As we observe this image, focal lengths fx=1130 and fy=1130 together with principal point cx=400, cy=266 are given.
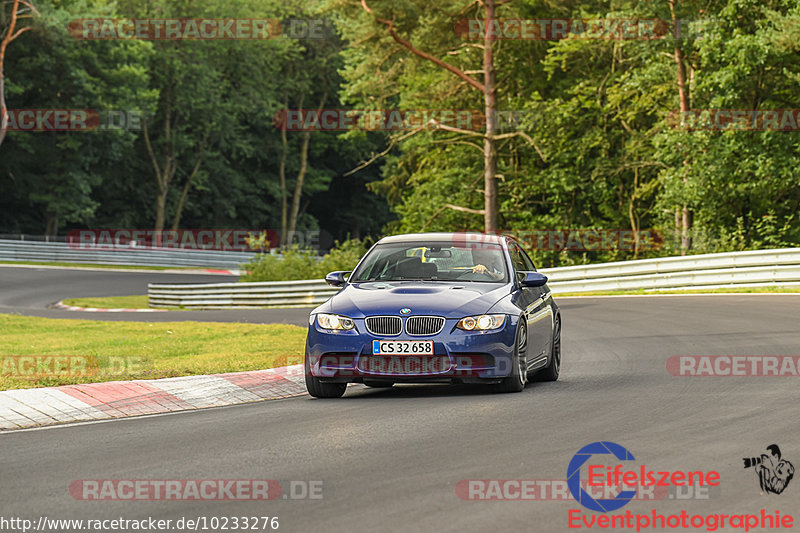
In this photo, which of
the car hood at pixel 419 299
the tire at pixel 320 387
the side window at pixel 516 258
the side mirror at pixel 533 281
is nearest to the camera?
the car hood at pixel 419 299

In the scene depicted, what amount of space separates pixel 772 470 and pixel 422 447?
7.83 ft

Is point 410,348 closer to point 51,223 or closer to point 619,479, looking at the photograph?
point 619,479

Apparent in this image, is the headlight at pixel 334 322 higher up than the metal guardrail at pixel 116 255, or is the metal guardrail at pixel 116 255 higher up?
the headlight at pixel 334 322

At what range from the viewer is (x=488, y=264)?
12.1 metres

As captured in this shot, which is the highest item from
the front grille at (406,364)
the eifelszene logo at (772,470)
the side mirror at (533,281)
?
the side mirror at (533,281)

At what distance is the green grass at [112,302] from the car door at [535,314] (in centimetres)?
2531

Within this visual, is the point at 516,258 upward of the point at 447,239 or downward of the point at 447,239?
downward

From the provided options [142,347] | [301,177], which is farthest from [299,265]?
[301,177]

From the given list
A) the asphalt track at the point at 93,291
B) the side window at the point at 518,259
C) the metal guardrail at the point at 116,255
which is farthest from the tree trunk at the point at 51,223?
the side window at the point at 518,259

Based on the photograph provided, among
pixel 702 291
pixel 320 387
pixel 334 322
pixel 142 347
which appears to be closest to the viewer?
pixel 334 322

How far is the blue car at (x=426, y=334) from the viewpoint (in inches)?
416

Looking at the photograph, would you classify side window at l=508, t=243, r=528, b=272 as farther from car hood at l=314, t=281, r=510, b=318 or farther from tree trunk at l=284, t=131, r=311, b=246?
tree trunk at l=284, t=131, r=311, b=246

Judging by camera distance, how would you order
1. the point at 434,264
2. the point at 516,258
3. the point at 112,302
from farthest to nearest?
the point at 112,302 → the point at 516,258 → the point at 434,264

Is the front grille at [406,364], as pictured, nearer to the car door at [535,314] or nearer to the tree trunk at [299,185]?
the car door at [535,314]
